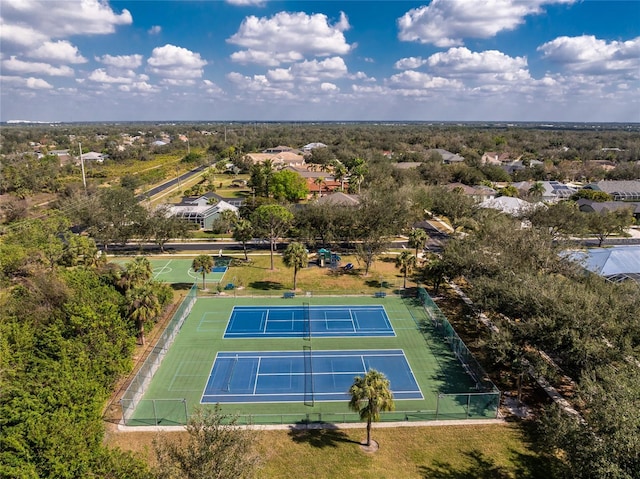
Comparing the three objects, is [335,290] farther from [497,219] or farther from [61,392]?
[61,392]

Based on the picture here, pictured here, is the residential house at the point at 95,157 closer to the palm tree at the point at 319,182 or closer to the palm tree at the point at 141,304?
the palm tree at the point at 319,182

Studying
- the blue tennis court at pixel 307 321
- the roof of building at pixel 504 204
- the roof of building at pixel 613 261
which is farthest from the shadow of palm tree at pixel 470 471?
the roof of building at pixel 504 204

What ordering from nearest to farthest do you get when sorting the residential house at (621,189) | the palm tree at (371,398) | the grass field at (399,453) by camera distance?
the grass field at (399,453) < the palm tree at (371,398) < the residential house at (621,189)

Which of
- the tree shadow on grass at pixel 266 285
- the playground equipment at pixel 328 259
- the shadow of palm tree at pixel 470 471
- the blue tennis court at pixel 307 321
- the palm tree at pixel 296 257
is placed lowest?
the shadow of palm tree at pixel 470 471

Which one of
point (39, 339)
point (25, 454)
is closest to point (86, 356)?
point (39, 339)

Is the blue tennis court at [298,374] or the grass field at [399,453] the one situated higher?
the blue tennis court at [298,374]
